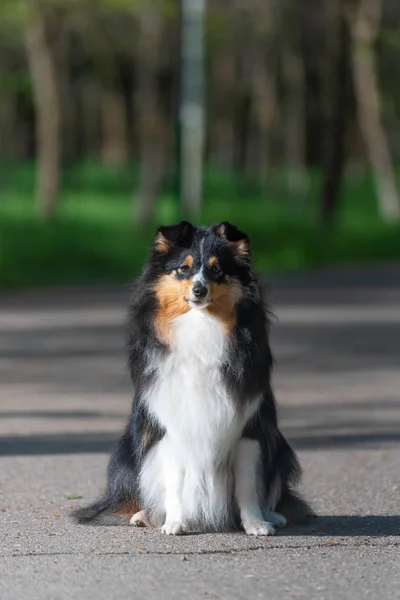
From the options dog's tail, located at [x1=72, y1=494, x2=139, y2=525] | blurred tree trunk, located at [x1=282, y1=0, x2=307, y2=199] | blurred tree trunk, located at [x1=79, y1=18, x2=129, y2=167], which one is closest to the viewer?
dog's tail, located at [x1=72, y1=494, x2=139, y2=525]

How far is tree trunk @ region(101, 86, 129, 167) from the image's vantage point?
226 feet

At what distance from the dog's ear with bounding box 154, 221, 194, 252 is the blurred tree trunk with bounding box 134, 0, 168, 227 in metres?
27.8

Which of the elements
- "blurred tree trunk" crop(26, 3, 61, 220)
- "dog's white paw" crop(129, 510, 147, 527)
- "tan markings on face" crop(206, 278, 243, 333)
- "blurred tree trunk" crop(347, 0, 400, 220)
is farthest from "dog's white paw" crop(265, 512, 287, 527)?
"blurred tree trunk" crop(26, 3, 61, 220)

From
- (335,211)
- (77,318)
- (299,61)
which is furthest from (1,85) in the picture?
(77,318)

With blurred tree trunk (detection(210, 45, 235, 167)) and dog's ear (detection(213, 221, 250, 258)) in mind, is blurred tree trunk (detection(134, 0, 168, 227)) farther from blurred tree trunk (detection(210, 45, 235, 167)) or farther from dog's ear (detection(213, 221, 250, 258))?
dog's ear (detection(213, 221, 250, 258))

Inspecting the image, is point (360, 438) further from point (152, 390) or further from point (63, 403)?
point (152, 390)

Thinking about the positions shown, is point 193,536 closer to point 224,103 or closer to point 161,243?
point 161,243

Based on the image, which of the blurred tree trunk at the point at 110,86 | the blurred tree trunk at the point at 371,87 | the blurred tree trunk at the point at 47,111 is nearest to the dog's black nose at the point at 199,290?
the blurred tree trunk at the point at 371,87

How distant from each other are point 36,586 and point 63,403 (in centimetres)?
624

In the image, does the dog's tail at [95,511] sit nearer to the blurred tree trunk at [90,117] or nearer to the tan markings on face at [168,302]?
the tan markings on face at [168,302]

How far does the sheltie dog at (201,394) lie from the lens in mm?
7133

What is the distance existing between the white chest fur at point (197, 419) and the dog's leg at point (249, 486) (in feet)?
0.15

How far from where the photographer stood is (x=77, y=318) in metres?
19.2

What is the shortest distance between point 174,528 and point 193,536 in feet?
0.32
